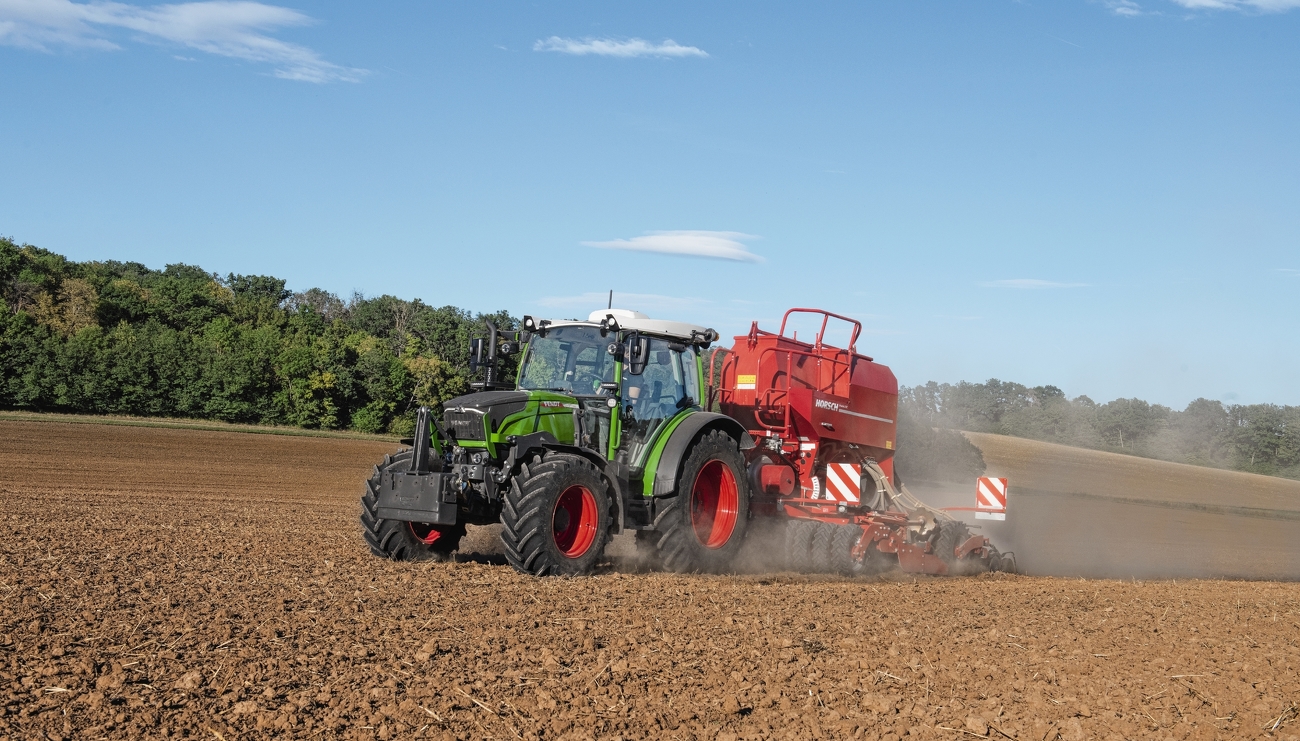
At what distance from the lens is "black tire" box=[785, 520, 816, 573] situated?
11250 millimetres

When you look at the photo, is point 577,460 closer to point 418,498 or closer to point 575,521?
point 575,521

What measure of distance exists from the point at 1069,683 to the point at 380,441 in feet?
116

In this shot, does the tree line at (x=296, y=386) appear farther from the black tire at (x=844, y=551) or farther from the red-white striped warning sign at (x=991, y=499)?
Answer: the black tire at (x=844, y=551)

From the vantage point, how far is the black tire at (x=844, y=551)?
37.0 ft

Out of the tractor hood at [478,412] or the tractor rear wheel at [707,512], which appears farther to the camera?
the tractor rear wheel at [707,512]

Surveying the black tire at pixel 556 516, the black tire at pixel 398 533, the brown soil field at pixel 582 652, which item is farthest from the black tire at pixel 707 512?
the black tire at pixel 398 533

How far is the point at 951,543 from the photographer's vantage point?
12.5m

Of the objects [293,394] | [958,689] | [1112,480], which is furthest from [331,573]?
[293,394]

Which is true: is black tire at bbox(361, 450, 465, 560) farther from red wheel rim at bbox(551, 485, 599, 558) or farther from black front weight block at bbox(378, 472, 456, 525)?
red wheel rim at bbox(551, 485, 599, 558)

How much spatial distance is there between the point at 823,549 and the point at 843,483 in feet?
3.69

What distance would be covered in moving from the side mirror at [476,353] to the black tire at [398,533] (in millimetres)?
1116

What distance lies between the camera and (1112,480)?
3562 cm

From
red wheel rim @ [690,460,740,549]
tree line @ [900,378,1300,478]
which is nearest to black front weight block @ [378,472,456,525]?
red wheel rim @ [690,460,740,549]

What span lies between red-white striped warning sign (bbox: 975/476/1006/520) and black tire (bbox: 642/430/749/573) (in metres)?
3.63
